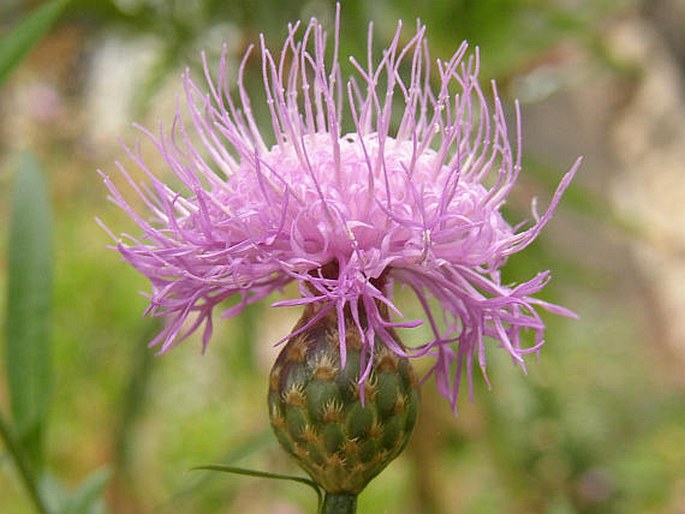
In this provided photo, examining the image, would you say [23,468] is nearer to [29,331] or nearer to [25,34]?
[29,331]

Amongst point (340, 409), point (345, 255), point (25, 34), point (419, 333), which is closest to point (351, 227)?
point (345, 255)

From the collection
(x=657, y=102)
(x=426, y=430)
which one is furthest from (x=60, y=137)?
(x=657, y=102)

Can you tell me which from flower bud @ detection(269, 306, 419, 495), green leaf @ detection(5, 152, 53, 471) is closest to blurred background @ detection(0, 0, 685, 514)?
green leaf @ detection(5, 152, 53, 471)

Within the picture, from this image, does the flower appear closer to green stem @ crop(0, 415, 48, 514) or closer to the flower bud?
the flower bud

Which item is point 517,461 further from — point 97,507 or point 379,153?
point 379,153

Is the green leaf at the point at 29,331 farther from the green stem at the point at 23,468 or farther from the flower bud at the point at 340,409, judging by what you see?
the flower bud at the point at 340,409
